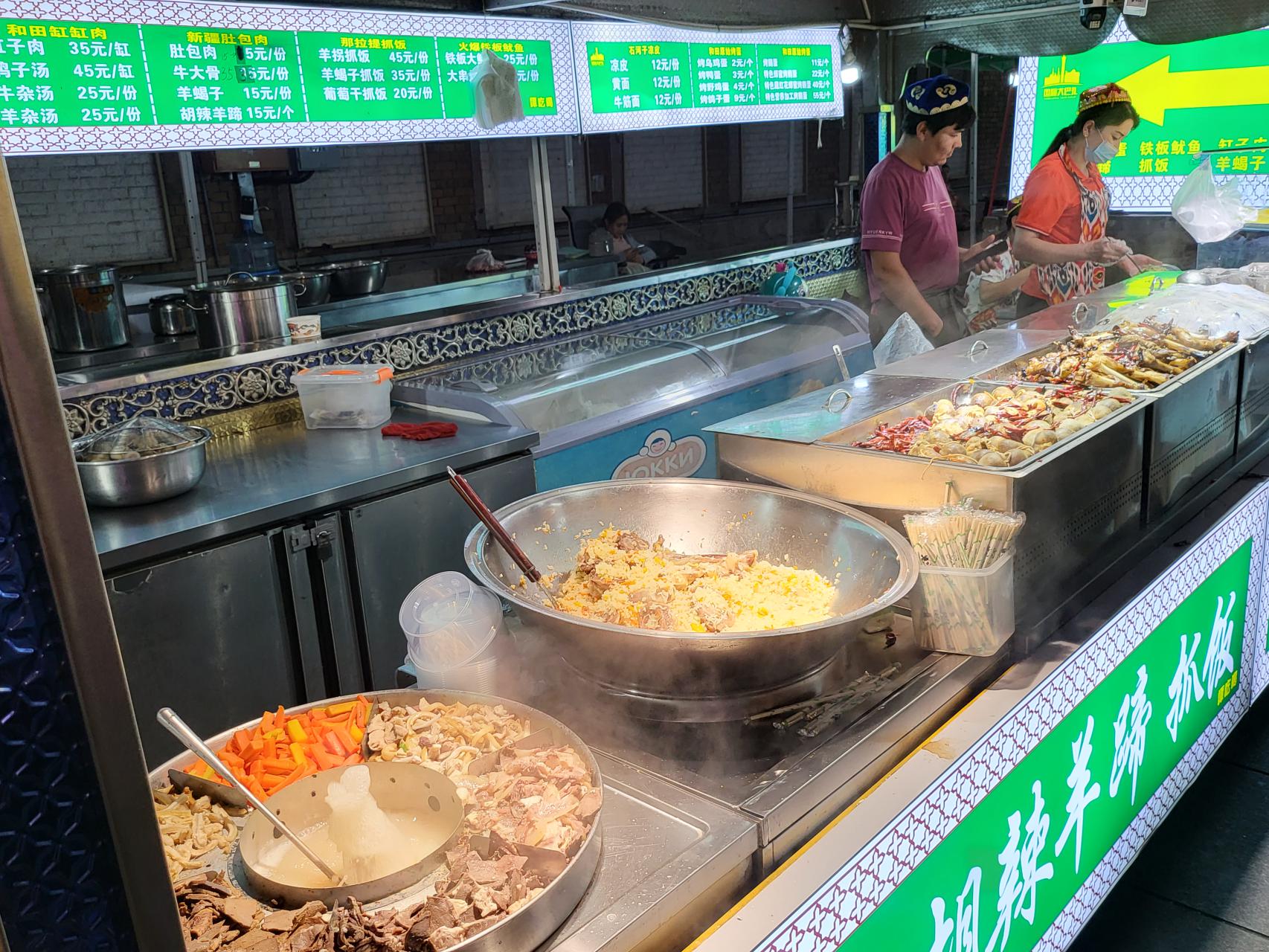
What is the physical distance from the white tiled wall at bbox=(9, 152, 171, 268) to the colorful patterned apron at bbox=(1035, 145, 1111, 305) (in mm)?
7194

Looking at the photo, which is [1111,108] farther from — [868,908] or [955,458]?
[868,908]

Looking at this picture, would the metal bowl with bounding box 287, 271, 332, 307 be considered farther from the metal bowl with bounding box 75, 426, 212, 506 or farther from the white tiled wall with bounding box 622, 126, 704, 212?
the white tiled wall with bounding box 622, 126, 704, 212

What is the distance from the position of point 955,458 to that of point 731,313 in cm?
325

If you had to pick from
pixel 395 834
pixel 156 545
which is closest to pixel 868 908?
pixel 395 834

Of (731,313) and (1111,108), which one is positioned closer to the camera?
(1111,108)

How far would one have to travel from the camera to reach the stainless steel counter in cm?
267

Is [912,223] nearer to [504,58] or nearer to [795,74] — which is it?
[795,74]

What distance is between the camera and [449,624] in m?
1.57

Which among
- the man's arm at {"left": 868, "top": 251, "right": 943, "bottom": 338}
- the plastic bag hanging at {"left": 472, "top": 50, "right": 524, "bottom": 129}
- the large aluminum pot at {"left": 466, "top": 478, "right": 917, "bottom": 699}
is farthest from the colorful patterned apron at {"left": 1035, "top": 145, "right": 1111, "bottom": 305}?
the large aluminum pot at {"left": 466, "top": 478, "right": 917, "bottom": 699}

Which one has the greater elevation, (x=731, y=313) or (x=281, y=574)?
(x=731, y=313)

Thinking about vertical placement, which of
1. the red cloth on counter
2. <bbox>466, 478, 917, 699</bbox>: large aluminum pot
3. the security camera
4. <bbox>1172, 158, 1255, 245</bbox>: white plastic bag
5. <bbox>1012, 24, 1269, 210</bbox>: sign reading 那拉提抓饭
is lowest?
the red cloth on counter

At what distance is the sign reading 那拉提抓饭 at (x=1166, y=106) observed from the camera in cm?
591

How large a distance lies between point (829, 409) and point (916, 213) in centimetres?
238

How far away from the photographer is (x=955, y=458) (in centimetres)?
195
